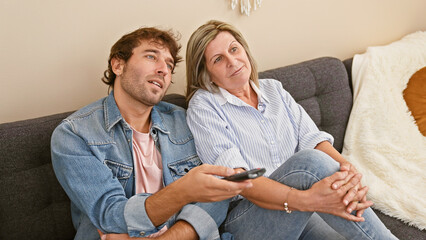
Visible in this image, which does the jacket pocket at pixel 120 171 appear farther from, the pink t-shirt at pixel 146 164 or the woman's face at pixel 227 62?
the woman's face at pixel 227 62

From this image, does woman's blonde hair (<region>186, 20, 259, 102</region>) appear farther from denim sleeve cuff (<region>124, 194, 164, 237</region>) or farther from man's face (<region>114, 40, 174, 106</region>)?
denim sleeve cuff (<region>124, 194, 164, 237</region>)

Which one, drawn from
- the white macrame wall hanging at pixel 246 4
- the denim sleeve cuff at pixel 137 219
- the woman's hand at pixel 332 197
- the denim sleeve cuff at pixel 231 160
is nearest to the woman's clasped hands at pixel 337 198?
the woman's hand at pixel 332 197

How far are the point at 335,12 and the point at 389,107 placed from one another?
0.73 metres

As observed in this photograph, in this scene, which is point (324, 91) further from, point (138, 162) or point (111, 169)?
point (111, 169)

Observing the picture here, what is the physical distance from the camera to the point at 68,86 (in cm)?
174

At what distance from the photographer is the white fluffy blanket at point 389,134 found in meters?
1.78

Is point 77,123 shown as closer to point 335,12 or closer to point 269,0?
point 269,0

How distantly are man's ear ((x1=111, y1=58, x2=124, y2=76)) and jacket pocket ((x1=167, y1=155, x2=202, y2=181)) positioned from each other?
1.30 ft

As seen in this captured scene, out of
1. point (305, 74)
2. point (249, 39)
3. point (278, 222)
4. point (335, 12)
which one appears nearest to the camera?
point (278, 222)

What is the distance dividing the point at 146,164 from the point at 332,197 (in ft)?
2.16

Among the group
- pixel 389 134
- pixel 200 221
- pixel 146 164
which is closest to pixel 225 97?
pixel 146 164

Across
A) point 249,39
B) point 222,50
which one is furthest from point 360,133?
point 222,50

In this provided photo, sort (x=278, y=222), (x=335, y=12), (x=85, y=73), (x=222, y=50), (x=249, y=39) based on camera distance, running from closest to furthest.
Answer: (x=278, y=222)
(x=222, y=50)
(x=85, y=73)
(x=249, y=39)
(x=335, y=12)

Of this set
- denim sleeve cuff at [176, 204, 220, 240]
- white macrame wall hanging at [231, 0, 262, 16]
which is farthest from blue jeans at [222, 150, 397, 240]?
white macrame wall hanging at [231, 0, 262, 16]
